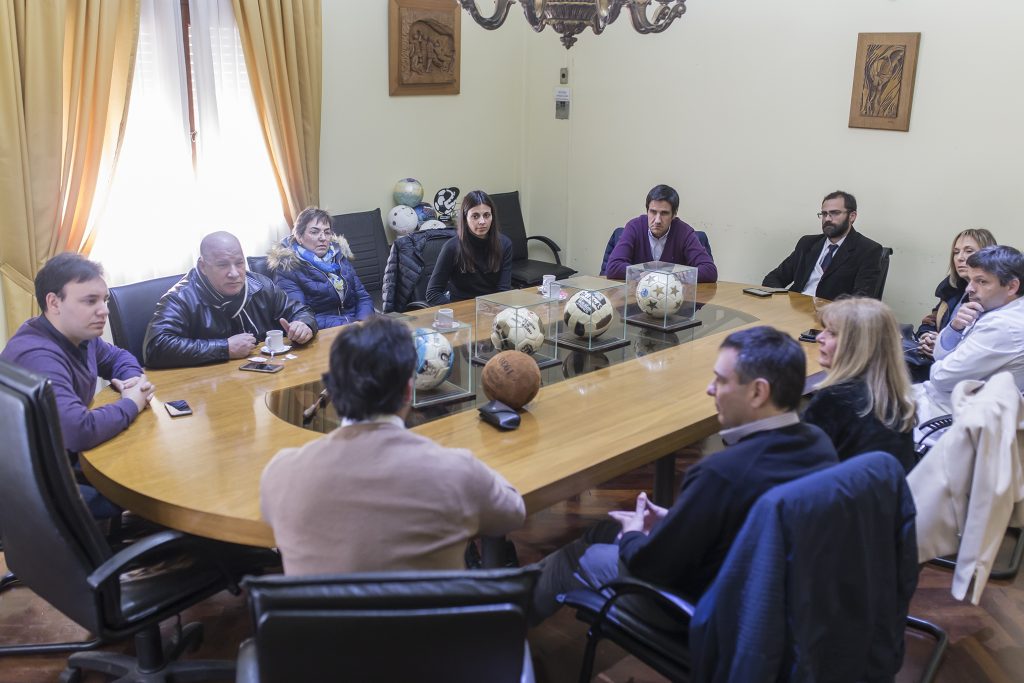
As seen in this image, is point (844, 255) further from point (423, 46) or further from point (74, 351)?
point (74, 351)

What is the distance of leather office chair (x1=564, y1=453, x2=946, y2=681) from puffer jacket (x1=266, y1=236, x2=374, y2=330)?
269 cm

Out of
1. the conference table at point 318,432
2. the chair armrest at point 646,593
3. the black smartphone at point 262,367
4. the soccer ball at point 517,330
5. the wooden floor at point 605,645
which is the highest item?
the soccer ball at point 517,330

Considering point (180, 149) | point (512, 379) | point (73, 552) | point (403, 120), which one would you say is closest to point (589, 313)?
point (512, 379)

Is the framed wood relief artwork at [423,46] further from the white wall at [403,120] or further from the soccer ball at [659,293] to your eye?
the soccer ball at [659,293]

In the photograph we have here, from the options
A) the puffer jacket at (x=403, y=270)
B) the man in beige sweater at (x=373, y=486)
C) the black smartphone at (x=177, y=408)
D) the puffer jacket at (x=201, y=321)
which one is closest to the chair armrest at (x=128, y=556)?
the man in beige sweater at (x=373, y=486)

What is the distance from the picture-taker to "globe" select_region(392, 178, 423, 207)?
6.32 metres

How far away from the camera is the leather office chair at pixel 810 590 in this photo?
76.7 inches

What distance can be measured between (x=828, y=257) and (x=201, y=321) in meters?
3.47

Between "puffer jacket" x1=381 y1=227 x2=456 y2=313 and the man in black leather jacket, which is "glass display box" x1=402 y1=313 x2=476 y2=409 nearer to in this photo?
the man in black leather jacket

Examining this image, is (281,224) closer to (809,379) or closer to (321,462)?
(809,379)

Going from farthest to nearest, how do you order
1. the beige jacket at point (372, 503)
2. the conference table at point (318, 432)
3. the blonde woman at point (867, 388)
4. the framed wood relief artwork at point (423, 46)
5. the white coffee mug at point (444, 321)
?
the framed wood relief artwork at point (423, 46), the white coffee mug at point (444, 321), the blonde woman at point (867, 388), the conference table at point (318, 432), the beige jacket at point (372, 503)

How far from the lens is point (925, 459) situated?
2.74m

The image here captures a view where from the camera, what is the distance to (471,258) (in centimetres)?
481

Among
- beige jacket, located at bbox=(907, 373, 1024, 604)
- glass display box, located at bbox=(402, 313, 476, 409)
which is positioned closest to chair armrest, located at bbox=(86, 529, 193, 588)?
glass display box, located at bbox=(402, 313, 476, 409)
